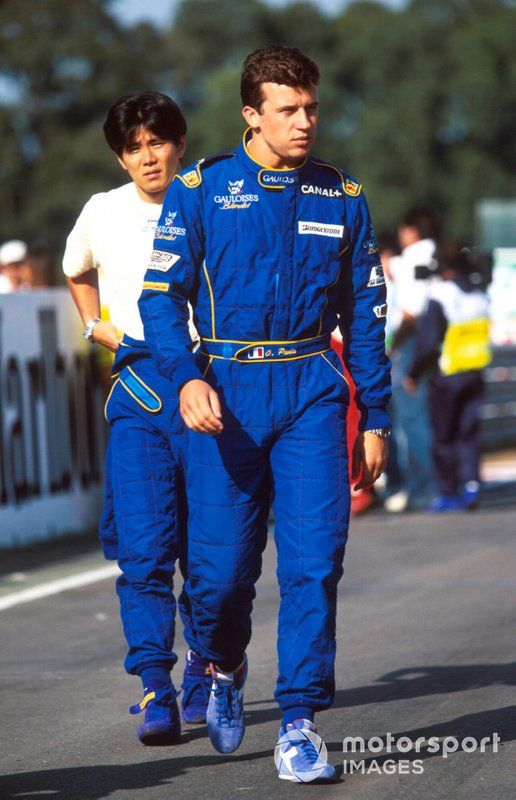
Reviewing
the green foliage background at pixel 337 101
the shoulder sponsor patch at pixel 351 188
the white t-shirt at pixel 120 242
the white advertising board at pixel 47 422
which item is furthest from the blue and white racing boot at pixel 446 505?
the green foliage background at pixel 337 101

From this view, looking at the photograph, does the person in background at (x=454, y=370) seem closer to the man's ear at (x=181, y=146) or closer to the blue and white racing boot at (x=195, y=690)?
the man's ear at (x=181, y=146)

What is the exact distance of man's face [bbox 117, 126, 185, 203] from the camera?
5898mm

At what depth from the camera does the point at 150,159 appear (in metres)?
5.89

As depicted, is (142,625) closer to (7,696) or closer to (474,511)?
(7,696)

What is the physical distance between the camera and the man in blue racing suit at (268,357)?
5094 millimetres

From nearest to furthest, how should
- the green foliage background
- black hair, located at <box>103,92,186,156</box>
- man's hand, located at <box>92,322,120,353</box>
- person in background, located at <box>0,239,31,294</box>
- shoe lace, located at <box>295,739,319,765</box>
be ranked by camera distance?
1. shoe lace, located at <box>295,739,319,765</box>
2. black hair, located at <box>103,92,186,156</box>
3. man's hand, located at <box>92,322,120,353</box>
4. person in background, located at <box>0,239,31,294</box>
5. the green foliage background

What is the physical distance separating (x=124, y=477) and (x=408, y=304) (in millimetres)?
7761

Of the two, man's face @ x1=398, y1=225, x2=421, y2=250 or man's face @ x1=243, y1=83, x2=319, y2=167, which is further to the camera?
man's face @ x1=398, y1=225, x2=421, y2=250

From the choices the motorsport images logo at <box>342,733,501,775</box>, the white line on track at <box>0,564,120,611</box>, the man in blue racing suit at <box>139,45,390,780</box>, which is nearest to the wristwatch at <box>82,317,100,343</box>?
the man in blue racing suit at <box>139,45,390,780</box>

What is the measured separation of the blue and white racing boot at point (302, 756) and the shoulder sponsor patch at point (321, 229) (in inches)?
54.4

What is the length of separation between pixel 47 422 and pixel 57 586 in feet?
7.57

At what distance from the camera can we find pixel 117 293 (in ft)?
19.5

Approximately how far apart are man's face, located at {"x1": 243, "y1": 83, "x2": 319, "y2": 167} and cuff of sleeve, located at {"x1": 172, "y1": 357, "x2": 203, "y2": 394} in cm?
63

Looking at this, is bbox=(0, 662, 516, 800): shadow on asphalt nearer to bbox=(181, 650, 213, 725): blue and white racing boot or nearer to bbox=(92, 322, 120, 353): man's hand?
bbox=(181, 650, 213, 725): blue and white racing boot
